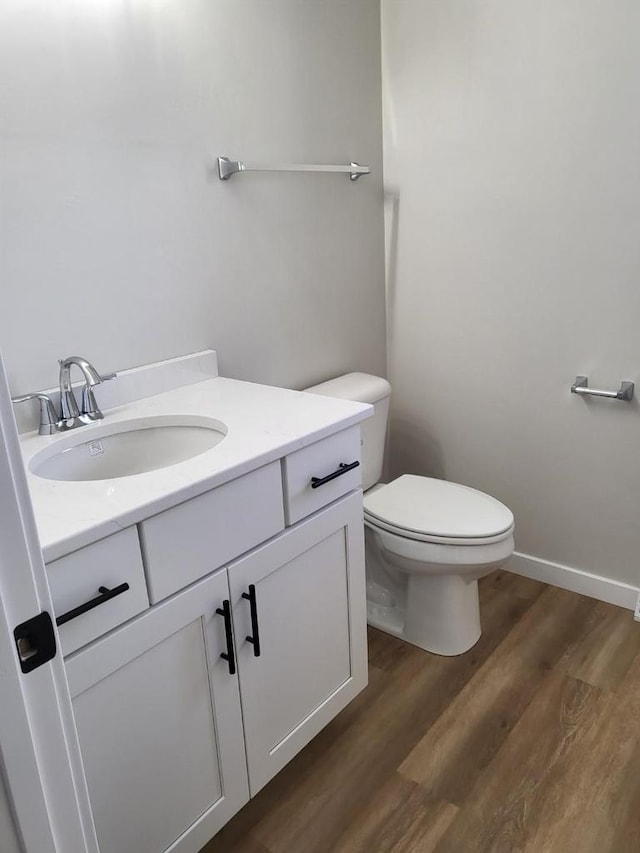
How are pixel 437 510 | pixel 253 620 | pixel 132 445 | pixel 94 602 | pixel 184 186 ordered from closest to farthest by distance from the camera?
1. pixel 94 602
2. pixel 253 620
3. pixel 132 445
4. pixel 184 186
5. pixel 437 510

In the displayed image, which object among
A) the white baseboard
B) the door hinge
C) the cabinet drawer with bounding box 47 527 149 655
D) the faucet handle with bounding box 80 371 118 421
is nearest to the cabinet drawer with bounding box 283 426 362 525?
the cabinet drawer with bounding box 47 527 149 655

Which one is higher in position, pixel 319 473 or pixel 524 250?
pixel 524 250

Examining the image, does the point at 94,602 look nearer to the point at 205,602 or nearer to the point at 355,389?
the point at 205,602

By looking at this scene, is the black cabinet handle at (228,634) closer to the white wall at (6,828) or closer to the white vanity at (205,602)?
Result: the white vanity at (205,602)

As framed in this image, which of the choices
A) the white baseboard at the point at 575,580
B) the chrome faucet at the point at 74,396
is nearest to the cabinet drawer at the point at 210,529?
the chrome faucet at the point at 74,396

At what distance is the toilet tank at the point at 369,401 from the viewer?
1.99m

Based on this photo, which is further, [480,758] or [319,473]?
[480,758]

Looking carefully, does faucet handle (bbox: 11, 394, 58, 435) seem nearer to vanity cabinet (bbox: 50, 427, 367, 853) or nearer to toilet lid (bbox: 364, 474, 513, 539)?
vanity cabinet (bbox: 50, 427, 367, 853)

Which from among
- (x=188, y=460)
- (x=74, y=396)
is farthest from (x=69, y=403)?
Answer: (x=188, y=460)

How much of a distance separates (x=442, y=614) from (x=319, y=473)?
0.80m

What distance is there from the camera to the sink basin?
4.41 ft

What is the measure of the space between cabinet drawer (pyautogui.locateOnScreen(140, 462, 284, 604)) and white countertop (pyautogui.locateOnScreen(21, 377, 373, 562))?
0.03 meters

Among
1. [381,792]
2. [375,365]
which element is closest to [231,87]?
[375,365]

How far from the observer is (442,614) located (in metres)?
1.88
